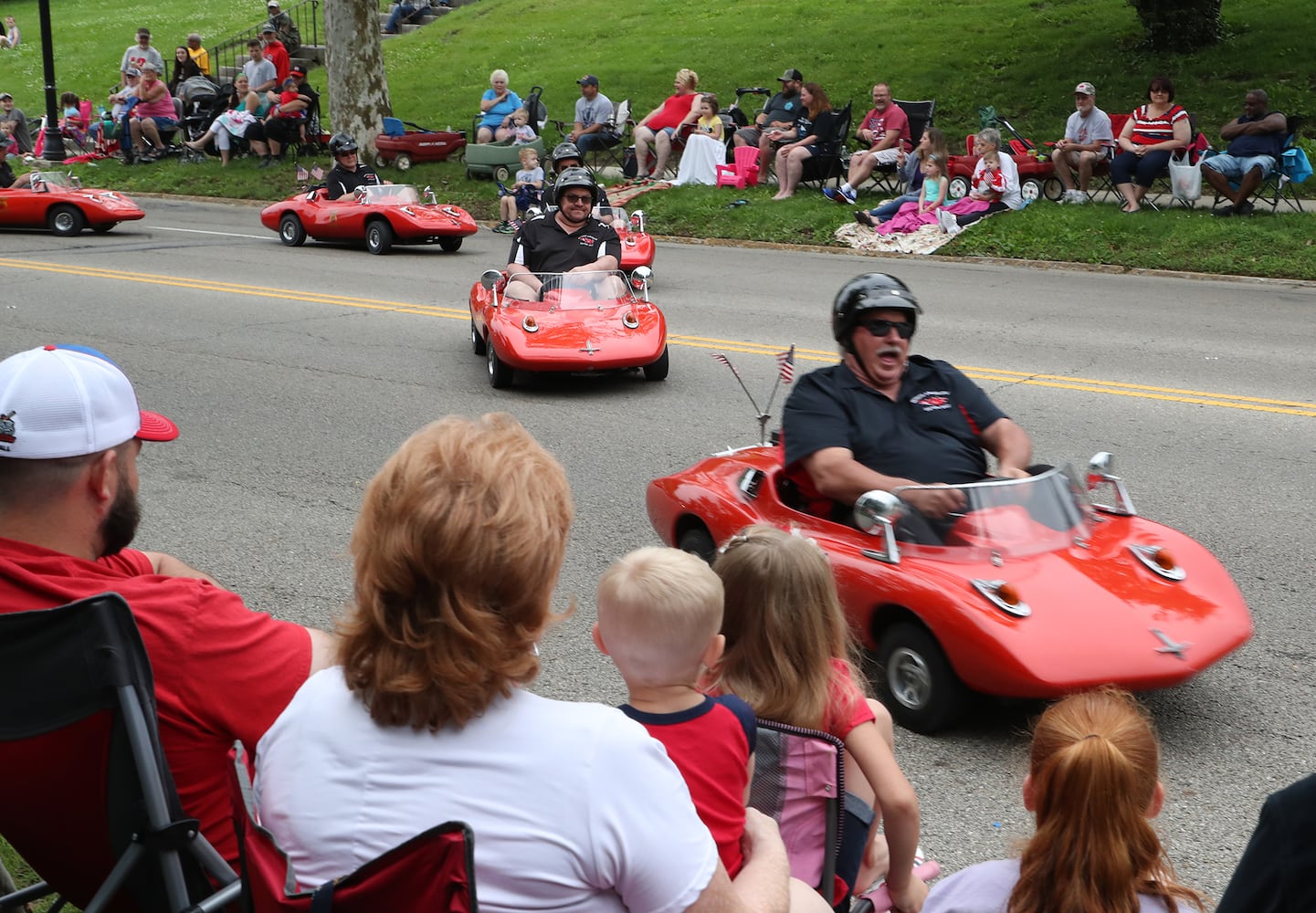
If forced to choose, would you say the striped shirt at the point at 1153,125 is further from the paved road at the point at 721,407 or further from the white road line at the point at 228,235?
the white road line at the point at 228,235

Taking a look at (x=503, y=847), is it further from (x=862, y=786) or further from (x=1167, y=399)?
(x=1167, y=399)

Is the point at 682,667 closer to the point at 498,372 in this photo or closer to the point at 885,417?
the point at 885,417

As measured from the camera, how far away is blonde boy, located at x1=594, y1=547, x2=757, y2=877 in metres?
2.47

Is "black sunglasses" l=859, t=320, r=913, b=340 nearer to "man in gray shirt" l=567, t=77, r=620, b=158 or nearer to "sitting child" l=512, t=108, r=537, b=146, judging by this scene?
"sitting child" l=512, t=108, r=537, b=146

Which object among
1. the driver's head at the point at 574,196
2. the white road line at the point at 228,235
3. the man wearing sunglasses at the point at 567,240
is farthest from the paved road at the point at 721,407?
the white road line at the point at 228,235

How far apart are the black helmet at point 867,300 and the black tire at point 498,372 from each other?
16.6 feet

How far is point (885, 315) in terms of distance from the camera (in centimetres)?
542

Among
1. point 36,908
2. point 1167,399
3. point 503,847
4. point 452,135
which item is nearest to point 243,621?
point 503,847

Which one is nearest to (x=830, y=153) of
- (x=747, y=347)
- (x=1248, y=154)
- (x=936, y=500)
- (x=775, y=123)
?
(x=775, y=123)

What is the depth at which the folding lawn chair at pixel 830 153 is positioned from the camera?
2039 centimetres

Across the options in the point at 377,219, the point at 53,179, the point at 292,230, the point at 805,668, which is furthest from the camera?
the point at 53,179

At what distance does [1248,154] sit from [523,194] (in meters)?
10.1

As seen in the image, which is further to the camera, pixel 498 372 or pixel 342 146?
pixel 342 146

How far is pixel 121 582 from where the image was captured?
2.71 meters
